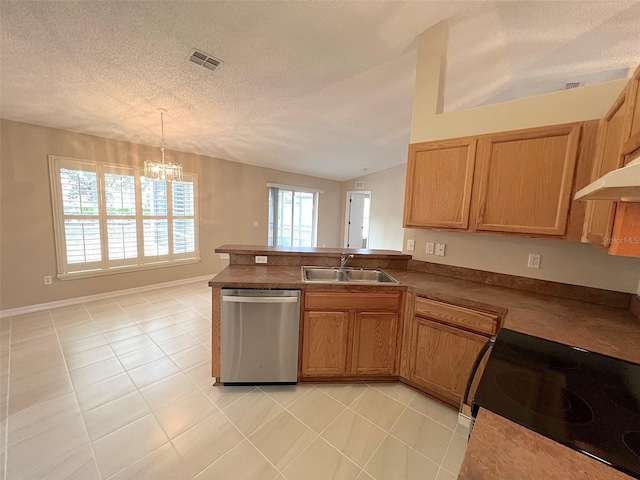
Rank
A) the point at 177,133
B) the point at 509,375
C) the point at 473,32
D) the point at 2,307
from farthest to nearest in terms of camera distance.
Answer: the point at 177,133, the point at 2,307, the point at 473,32, the point at 509,375

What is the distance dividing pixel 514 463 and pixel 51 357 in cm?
352

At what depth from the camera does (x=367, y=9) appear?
6.15 ft

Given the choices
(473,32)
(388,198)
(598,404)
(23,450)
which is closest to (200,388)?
(23,450)

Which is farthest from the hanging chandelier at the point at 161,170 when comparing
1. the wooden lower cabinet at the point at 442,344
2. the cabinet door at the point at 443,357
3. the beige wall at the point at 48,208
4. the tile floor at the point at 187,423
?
the cabinet door at the point at 443,357

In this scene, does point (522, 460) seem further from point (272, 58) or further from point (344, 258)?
point (272, 58)

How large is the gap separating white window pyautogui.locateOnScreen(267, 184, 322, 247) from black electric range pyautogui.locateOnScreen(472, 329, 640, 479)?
5465 mm

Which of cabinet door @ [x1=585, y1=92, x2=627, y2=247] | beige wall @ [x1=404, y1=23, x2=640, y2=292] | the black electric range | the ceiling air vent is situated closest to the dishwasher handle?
the black electric range

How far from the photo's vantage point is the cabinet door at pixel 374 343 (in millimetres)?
2119

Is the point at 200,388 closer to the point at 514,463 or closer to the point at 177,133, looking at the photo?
the point at 514,463

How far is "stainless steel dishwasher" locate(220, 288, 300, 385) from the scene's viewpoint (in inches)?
77.6

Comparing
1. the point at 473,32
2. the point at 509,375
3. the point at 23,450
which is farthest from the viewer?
the point at 473,32

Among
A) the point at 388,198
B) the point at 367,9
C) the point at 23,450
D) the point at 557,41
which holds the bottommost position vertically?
the point at 23,450

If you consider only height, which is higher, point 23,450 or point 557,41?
point 557,41

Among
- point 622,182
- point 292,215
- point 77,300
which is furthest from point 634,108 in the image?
point 292,215
